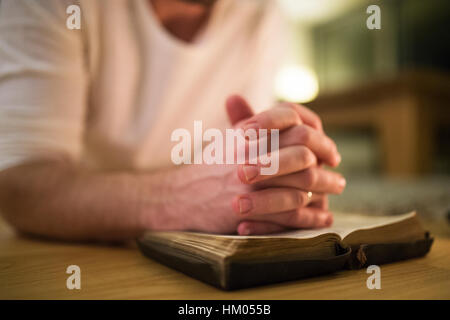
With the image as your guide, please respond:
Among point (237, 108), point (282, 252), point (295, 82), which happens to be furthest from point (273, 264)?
point (295, 82)

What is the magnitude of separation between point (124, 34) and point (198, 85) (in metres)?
0.22

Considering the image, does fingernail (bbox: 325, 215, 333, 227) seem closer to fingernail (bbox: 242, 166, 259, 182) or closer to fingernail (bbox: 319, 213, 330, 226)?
fingernail (bbox: 319, 213, 330, 226)

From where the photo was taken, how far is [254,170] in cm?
35

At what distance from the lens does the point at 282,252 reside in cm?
28

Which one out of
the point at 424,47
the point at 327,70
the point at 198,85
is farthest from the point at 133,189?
the point at 327,70

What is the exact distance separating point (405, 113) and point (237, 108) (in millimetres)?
1774

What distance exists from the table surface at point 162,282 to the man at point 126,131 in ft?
0.28

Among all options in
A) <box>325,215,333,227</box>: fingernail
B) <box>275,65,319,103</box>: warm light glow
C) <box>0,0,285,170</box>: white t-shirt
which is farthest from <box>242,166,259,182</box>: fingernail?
<box>275,65,319,103</box>: warm light glow

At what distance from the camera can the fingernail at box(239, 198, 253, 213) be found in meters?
0.35

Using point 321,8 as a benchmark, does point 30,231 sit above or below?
below

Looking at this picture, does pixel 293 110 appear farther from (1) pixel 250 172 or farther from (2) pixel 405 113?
(2) pixel 405 113

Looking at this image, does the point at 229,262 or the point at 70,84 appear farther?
the point at 70,84

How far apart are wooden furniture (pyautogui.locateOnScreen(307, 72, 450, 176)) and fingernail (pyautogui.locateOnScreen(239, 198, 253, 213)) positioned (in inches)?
70.1
